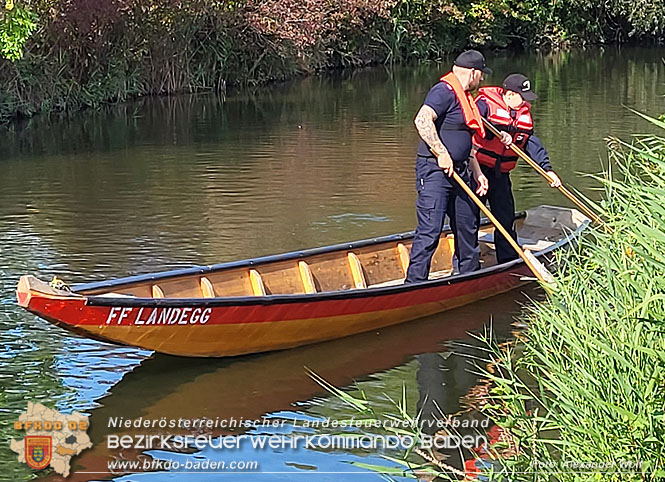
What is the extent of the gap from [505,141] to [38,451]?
4891 mm

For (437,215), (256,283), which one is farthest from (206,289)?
(437,215)

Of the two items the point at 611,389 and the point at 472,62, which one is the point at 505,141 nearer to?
the point at 472,62

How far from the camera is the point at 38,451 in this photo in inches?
284

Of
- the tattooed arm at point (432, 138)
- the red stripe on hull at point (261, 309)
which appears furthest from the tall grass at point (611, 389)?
the tattooed arm at point (432, 138)

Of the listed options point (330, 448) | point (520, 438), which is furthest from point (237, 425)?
point (520, 438)

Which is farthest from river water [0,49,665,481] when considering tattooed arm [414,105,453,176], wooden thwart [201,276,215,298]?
tattooed arm [414,105,453,176]

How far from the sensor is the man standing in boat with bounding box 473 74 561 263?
33.0 ft

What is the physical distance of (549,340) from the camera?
19.6 ft

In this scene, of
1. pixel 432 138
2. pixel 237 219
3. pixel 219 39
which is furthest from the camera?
pixel 219 39

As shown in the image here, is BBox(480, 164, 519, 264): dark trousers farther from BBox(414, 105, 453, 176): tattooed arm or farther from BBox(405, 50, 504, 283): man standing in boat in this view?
BBox(414, 105, 453, 176): tattooed arm

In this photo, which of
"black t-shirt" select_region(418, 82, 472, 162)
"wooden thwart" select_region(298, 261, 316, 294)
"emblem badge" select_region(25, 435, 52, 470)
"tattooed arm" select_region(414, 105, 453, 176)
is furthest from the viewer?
"wooden thwart" select_region(298, 261, 316, 294)

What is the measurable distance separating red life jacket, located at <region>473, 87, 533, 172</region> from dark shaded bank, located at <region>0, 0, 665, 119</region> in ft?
34.4

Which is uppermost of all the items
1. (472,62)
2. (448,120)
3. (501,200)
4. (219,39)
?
(219,39)

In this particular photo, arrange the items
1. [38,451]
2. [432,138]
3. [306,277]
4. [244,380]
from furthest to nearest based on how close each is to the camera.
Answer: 1. [306,277]
2. [432,138]
3. [244,380]
4. [38,451]
